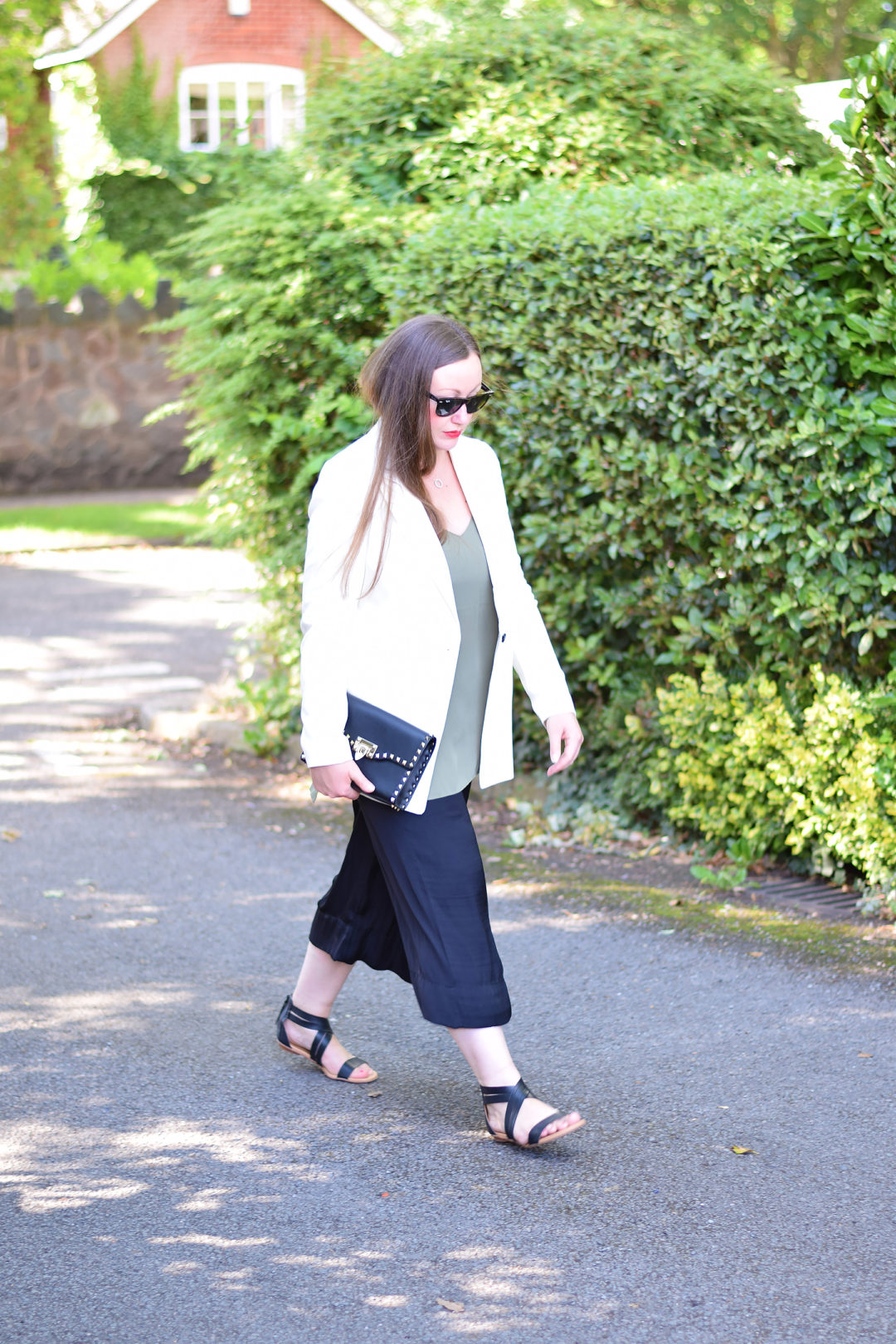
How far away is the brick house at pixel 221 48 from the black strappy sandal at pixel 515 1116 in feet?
89.3

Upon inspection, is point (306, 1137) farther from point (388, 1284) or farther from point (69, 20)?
point (69, 20)

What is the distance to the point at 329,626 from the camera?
362cm

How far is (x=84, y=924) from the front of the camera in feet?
17.7

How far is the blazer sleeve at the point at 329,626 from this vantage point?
361 cm

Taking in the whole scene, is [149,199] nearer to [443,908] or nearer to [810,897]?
[810,897]

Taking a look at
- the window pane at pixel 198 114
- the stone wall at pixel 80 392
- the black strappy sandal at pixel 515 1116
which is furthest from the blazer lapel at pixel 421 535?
the window pane at pixel 198 114

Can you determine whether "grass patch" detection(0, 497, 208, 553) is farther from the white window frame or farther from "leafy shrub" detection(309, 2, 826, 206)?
the white window frame

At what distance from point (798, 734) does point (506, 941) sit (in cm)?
132

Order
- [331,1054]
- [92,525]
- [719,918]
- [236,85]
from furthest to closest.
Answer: [236,85], [92,525], [719,918], [331,1054]

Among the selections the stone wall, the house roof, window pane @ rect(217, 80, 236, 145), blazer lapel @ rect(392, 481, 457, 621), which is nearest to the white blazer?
blazer lapel @ rect(392, 481, 457, 621)

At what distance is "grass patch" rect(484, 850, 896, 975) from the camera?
4.88 meters

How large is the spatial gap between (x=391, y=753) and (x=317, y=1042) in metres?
1.01

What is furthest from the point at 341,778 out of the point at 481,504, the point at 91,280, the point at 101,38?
the point at 101,38

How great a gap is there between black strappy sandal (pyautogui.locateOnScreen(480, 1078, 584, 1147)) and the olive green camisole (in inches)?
28.6
